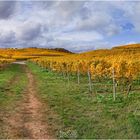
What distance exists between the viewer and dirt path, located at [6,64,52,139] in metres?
13.6

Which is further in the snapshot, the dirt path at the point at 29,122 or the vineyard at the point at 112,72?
the vineyard at the point at 112,72

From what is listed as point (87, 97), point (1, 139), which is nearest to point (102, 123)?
point (1, 139)

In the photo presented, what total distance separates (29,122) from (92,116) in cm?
266

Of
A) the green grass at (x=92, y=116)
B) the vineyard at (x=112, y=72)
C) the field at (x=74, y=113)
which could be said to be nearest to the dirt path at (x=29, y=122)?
the field at (x=74, y=113)

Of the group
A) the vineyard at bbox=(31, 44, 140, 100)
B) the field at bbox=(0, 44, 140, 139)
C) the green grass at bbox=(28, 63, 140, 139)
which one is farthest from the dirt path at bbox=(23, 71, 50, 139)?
the vineyard at bbox=(31, 44, 140, 100)

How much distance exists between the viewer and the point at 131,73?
82.7 feet

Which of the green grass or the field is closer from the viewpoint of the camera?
the green grass

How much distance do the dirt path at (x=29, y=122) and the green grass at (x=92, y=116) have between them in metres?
0.38

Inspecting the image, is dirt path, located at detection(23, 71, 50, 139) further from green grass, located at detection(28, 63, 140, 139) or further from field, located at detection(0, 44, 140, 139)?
green grass, located at detection(28, 63, 140, 139)

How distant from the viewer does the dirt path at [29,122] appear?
13.6 m

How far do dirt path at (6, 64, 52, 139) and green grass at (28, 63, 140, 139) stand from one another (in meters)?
0.38

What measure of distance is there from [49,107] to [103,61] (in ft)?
44.9

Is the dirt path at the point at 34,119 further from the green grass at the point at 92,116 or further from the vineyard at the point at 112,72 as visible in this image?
the vineyard at the point at 112,72

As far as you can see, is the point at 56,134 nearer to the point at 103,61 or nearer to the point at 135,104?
the point at 135,104
